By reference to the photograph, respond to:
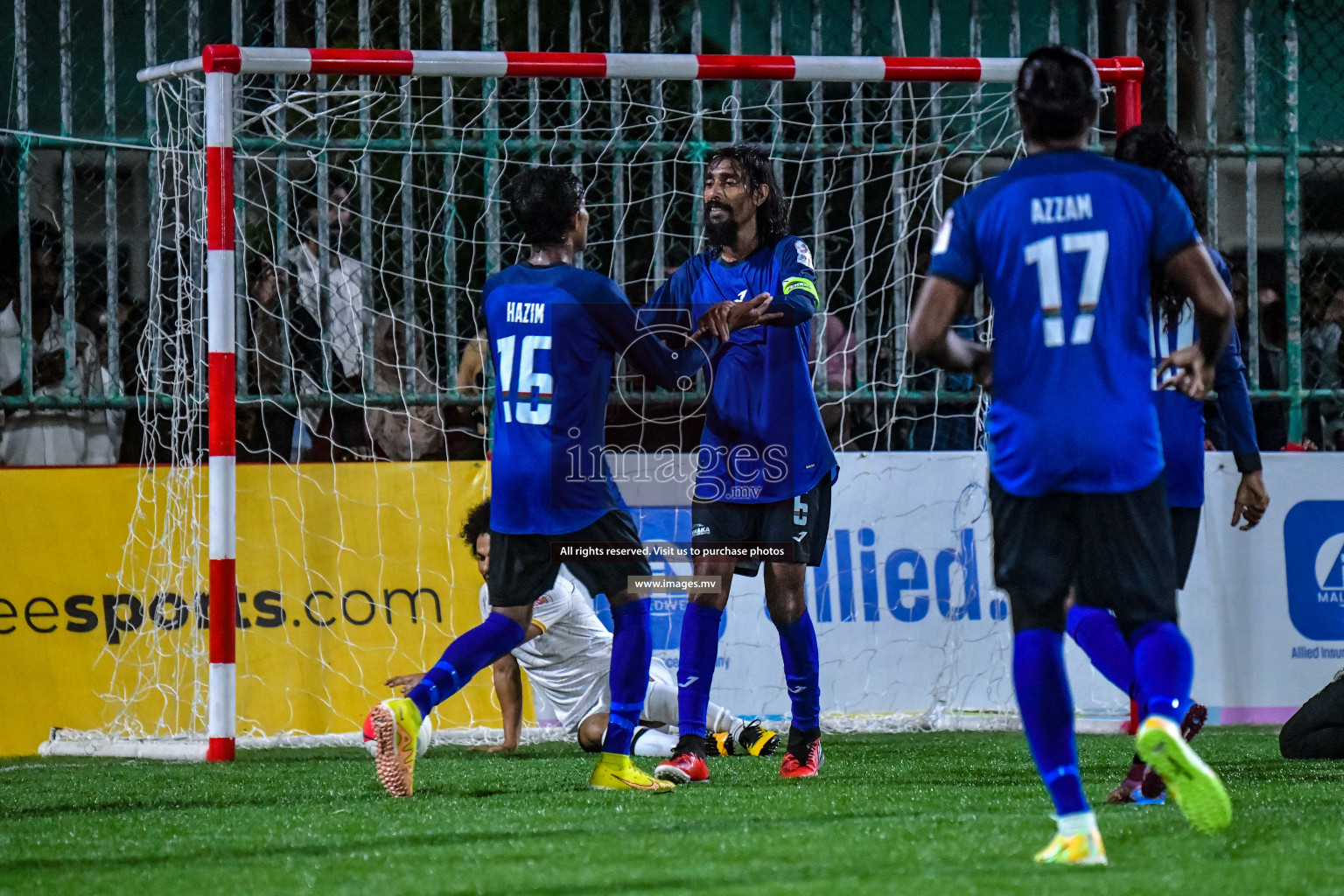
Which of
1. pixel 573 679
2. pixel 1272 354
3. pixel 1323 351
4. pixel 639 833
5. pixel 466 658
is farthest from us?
pixel 1323 351

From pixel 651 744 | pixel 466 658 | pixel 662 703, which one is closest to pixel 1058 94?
pixel 466 658

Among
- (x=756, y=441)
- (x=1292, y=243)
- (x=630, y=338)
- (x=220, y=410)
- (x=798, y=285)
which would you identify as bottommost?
(x=756, y=441)

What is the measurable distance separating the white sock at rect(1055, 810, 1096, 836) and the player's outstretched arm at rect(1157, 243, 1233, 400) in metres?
0.98

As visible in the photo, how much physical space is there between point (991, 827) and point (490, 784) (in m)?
1.99

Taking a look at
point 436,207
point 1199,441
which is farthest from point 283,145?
point 1199,441

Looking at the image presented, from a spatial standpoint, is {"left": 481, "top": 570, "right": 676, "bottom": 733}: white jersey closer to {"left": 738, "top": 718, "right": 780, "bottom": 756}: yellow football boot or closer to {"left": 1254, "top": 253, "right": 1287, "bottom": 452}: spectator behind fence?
{"left": 738, "top": 718, "right": 780, "bottom": 756}: yellow football boot

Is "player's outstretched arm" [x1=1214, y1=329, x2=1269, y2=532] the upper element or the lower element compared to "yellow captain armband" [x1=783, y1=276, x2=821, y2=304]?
lower

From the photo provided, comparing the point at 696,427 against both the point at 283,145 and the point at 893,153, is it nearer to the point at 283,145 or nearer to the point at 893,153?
the point at 893,153

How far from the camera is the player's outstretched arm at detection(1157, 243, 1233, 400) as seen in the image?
11.4ft

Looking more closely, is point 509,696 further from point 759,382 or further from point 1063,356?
point 1063,356

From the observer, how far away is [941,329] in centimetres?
346

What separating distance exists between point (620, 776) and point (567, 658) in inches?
80.7

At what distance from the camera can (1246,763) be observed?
586 centimetres

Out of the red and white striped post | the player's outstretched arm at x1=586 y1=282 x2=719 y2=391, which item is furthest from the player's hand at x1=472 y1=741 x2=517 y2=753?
the player's outstretched arm at x1=586 y1=282 x2=719 y2=391
